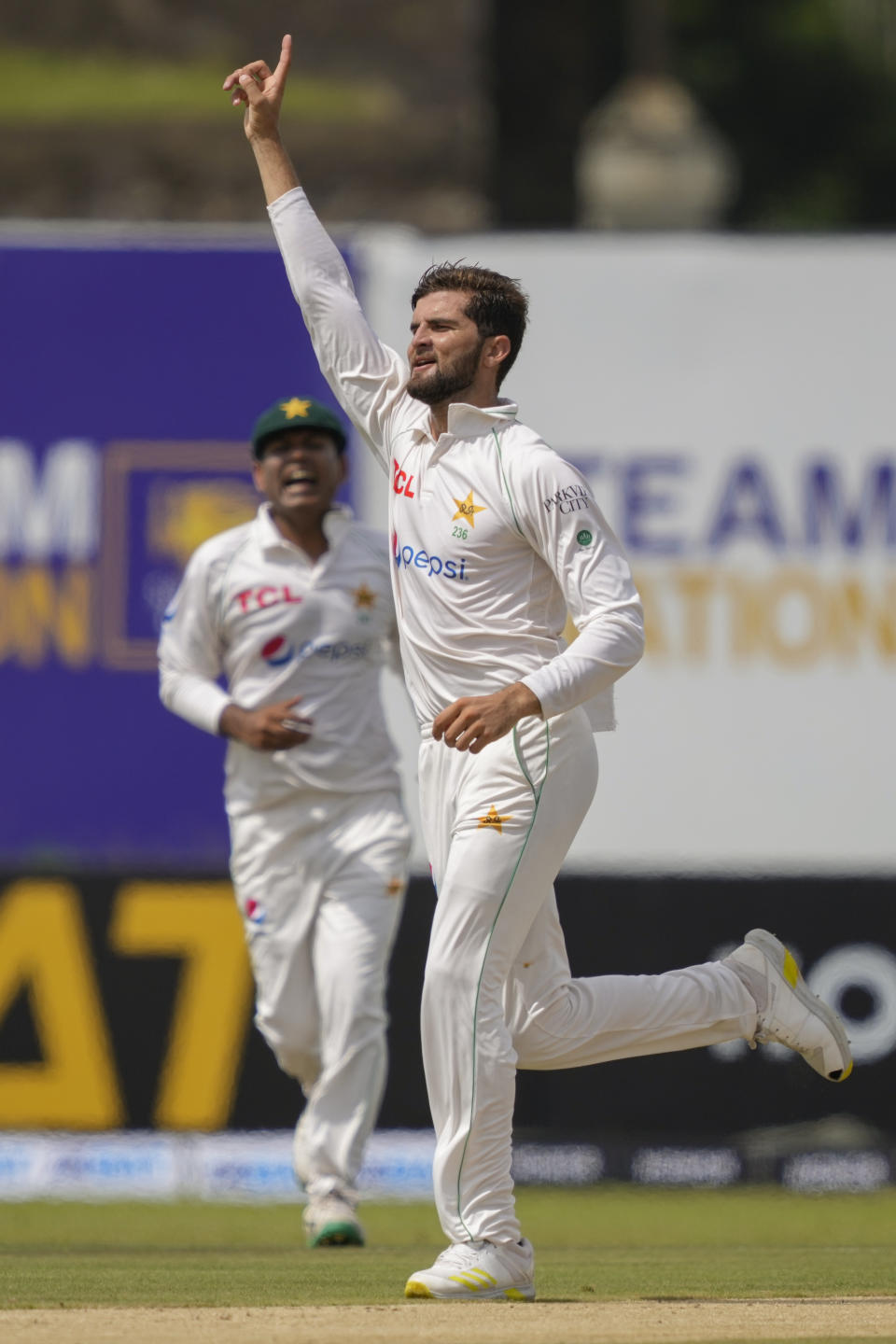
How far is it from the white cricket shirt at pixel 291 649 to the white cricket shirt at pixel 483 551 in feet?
6.89

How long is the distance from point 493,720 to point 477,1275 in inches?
48.6

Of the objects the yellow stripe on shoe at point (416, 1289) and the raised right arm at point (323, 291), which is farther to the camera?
the raised right arm at point (323, 291)

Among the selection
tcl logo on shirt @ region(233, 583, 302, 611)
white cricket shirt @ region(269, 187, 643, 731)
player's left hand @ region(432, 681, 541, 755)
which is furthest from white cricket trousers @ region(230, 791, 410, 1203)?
player's left hand @ region(432, 681, 541, 755)

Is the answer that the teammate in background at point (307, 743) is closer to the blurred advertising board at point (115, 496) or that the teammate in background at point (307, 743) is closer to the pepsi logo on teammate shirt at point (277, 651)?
the pepsi logo on teammate shirt at point (277, 651)

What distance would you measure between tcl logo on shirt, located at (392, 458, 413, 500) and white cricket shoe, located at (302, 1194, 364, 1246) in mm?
2585

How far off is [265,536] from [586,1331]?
3944 millimetres

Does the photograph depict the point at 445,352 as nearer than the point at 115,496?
Yes

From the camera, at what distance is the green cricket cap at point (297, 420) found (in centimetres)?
845

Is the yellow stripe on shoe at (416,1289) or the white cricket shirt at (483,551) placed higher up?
the white cricket shirt at (483,551)

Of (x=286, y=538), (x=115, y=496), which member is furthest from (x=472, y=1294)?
(x=115, y=496)

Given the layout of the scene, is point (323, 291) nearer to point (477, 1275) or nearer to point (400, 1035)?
point (477, 1275)

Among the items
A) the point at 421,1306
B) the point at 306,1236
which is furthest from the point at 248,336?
the point at 421,1306

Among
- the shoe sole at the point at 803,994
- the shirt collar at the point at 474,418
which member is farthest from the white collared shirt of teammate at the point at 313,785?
the shirt collar at the point at 474,418

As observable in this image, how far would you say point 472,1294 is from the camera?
5816mm
